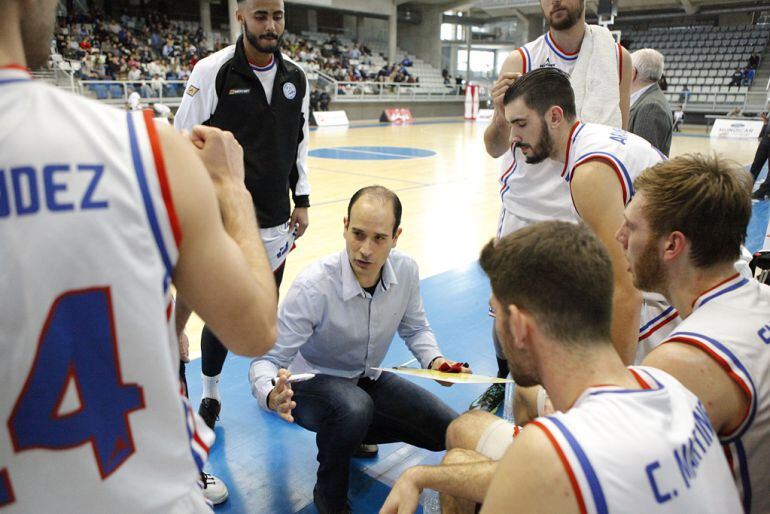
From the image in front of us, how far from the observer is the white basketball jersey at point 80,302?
2.56 feet

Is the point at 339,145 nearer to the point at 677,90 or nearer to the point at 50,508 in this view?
the point at 50,508

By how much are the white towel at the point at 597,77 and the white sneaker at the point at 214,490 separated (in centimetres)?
263

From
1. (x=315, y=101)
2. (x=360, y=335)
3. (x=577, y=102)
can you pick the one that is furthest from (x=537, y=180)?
(x=315, y=101)

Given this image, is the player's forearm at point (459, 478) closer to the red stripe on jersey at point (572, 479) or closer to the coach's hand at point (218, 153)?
the red stripe on jersey at point (572, 479)

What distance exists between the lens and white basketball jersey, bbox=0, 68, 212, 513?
2.56 feet

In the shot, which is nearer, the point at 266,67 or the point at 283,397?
the point at 283,397

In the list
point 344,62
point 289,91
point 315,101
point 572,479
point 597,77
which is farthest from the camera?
point 344,62

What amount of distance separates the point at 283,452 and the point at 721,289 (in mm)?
2055

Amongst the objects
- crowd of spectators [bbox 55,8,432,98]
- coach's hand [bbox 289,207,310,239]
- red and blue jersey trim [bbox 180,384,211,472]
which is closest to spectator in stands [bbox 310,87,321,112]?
crowd of spectators [bbox 55,8,432,98]

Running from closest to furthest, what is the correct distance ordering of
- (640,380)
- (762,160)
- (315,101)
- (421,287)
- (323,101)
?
(640,380) → (421,287) → (762,160) → (315,101) → (323,101)

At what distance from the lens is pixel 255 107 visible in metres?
2.92

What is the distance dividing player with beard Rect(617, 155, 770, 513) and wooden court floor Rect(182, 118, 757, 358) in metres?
0.33

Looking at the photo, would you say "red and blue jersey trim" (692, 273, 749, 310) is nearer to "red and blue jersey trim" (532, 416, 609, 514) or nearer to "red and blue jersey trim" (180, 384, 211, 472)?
"red and blue jersey trim" (532, 416, 609, 514)

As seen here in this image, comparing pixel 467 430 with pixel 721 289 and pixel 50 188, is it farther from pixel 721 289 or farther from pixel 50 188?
pixel 50 188
